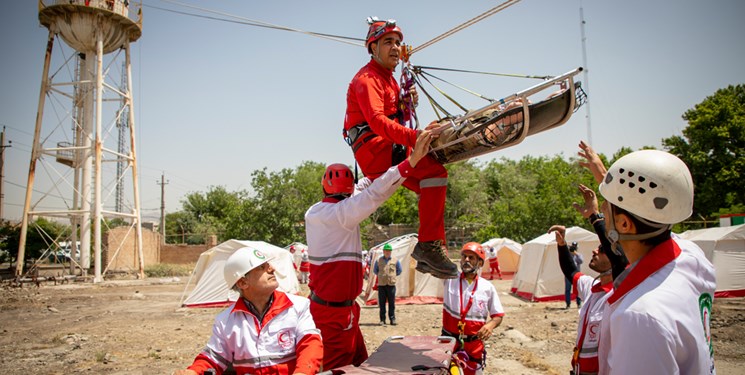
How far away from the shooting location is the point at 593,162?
3.81m

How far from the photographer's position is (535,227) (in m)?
42.8

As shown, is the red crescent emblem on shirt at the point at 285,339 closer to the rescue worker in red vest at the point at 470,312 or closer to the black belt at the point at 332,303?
the black belt at the point at 332,303

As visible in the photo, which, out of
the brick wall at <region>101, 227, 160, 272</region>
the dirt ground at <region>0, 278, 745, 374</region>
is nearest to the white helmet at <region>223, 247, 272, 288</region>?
the dirt ground at <region>0, 278, 745, 374</region>

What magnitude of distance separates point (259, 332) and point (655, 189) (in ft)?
9.36

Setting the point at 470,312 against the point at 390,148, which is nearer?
the point at 390,148

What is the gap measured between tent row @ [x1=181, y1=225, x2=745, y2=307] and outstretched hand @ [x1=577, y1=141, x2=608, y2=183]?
16.1m

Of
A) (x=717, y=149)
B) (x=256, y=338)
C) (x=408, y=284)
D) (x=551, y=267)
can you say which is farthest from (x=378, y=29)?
(x=717, y=149)

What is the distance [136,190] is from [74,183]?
14.3ft

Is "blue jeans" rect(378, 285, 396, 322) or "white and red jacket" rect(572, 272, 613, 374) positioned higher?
"white and red jacket" rect(572, 272, 613, 374)

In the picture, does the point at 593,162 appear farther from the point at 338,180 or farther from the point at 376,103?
the point at 338,180


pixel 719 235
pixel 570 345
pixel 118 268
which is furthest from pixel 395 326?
pixel 118 268

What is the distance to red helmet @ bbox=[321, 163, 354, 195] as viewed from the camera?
4.65 metres

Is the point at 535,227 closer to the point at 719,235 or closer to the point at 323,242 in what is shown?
the point at 719,235

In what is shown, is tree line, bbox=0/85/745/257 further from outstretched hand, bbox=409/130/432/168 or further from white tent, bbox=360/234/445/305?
outstretched hand, bbox=409/130/432/168
